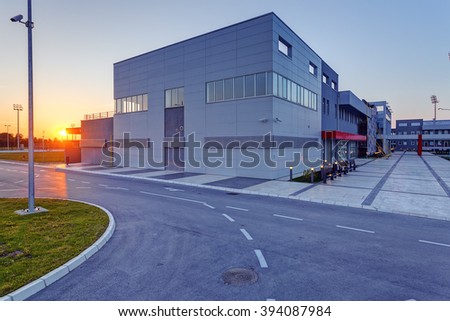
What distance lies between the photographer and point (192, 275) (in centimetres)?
565

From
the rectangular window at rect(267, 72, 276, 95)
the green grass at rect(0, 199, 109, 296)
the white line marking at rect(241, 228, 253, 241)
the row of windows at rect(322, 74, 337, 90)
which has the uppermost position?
the row of windows at rect(322, 74, 337, 90)

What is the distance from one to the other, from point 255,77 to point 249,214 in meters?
14.7

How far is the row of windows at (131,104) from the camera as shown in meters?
31.8

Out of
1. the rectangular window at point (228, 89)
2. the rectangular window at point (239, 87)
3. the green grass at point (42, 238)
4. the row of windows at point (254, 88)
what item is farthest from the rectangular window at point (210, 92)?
the green grass at point (42, 238)

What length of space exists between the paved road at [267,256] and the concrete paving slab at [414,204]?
0.85 meters

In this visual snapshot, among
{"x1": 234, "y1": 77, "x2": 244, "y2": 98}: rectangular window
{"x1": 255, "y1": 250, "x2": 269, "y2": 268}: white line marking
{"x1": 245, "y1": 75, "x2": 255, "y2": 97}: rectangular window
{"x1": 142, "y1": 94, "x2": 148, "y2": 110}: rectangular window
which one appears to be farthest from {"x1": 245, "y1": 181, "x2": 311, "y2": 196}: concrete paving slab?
{"x1": 142, "y1": 94, "x2": 148, "y2": 110}: rectangular window

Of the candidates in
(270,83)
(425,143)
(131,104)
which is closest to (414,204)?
(270,83)

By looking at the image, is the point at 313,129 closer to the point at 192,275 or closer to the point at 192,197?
the point at 192,197

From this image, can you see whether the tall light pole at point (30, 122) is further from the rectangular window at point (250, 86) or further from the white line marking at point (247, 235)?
the rectangular window at point (250, 86)

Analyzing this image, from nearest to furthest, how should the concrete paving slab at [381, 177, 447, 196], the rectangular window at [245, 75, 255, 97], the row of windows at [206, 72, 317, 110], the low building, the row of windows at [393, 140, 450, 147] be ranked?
the concrete paving slab at [381, 177, 447, 196], the row of windows at [206, 72, 317, 110], the rectangular window at [245, 75, 255, 97], the low building, the row of windows at [393, 140, 450, 147]

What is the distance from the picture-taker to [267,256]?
6.76m

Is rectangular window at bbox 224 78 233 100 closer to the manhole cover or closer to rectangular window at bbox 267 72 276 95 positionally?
rectangular window at bbox 267 72 276 95

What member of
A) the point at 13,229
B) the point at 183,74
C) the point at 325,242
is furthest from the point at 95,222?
the point at 183,74

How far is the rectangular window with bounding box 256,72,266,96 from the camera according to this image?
2212 centimetres
